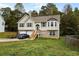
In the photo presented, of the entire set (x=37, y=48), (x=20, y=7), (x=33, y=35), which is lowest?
(x=37, y=48)

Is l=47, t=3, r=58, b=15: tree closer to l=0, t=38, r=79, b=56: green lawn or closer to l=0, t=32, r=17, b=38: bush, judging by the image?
l=0, t=38, r=79, b=56: green lawn

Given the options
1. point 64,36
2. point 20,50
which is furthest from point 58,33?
point 20,50

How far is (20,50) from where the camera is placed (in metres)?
4.62

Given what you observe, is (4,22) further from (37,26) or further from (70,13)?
(70,13)

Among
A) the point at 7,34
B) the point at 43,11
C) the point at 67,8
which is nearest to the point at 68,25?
the point at 67,8

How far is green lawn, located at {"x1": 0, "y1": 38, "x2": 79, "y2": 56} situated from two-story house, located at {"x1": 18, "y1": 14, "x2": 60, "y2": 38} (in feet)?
0.23

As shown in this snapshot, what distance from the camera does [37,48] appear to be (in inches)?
183

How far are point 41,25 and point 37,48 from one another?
0.23 metres

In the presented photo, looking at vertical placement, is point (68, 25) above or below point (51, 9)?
below

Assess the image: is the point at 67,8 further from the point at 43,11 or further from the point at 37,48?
the point at 37,48

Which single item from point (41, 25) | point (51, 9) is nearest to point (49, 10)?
point (51, 9)

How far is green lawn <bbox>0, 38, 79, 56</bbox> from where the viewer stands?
15.2 feet

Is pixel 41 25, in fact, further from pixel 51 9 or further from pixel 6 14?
pixel 6 14

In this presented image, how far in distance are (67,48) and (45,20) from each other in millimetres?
347
